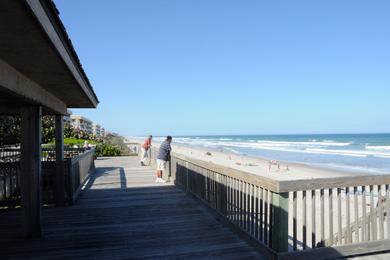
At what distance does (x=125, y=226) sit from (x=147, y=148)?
11.9 meters

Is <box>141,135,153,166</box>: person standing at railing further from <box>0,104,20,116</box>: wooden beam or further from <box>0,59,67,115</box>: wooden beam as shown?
<box>0,59,67,115</box>: wooden beam

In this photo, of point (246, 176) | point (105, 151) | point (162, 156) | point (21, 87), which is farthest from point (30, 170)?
point (105, 151)

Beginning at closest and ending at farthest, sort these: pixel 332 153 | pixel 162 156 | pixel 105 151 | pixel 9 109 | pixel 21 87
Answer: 1. pixel 21 87
2. pixel 9 109
3. pixel 162 156
4. pixel 105 151
5. pixel 332 153

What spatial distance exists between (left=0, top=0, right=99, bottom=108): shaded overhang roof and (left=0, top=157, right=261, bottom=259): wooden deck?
233 cm

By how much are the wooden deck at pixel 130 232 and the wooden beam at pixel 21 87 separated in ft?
6.83

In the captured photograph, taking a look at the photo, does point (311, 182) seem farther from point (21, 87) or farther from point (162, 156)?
point (162, 156)

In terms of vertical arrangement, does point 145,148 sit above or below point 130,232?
above

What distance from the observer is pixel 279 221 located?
14.8ft

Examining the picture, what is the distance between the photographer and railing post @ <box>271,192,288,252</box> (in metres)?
4.49

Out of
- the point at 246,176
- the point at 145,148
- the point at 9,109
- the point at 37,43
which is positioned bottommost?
the point at 145,148

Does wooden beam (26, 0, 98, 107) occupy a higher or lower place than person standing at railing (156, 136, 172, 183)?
higher

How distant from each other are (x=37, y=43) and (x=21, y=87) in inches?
62.4

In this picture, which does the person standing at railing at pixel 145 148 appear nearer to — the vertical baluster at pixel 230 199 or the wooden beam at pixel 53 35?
the vertical baluster at pixel 230 199

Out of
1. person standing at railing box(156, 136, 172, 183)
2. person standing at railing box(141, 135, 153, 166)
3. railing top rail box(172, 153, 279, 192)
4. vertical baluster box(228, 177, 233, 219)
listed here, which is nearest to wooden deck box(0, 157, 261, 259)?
vertical baluster box(228, 177, 233, 219)
